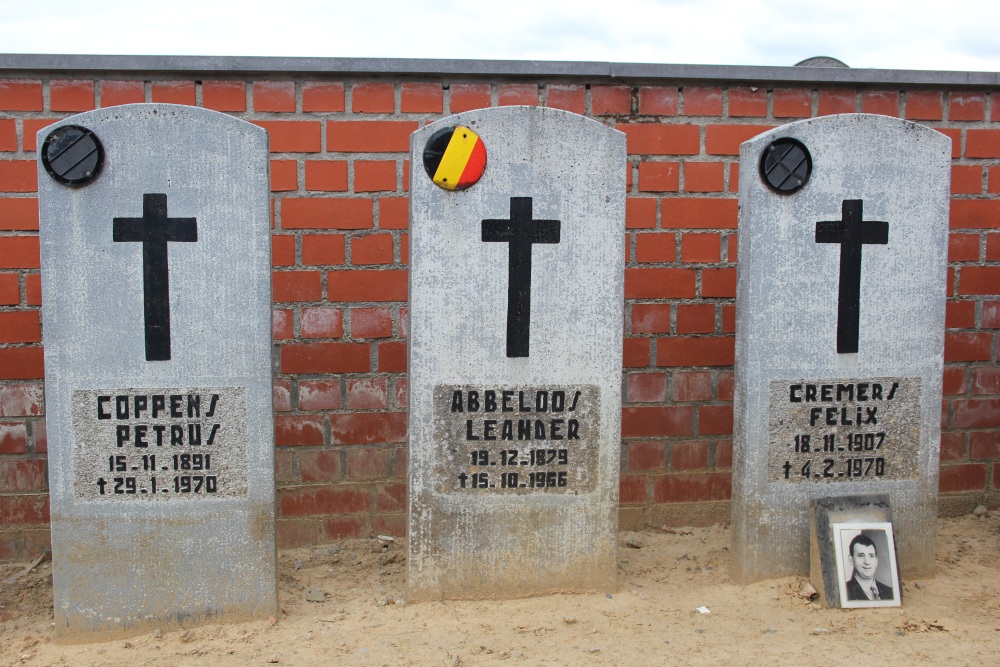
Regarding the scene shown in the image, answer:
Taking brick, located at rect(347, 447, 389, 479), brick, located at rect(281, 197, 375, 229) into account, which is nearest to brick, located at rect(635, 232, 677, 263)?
brick, located at rect(281, 197, 375, 229)

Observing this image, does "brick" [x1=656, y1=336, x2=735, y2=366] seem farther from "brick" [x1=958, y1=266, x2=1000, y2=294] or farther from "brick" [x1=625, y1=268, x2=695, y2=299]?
"brick" [x1=958, y1=266, x2=1000, y2=294]

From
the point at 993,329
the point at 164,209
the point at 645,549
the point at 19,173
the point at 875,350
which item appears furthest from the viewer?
the point at 993,329

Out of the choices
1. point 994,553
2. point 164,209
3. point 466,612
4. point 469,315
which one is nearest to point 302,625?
point 466,612

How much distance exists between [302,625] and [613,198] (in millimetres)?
1810

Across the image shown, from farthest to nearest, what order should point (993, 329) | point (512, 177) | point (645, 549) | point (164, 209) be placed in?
point (993, 329) < point (645, 549) < point (512, 177) < point (164, 209)

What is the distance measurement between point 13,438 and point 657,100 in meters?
3.03

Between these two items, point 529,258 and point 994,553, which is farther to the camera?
point 994,553

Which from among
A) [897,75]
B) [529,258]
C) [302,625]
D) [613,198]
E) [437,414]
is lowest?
[302,625]

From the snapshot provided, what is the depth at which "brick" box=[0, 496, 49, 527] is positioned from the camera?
3650 millimetres

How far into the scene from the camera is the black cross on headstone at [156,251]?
281 cm

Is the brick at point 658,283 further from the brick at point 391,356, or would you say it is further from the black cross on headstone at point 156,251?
the black cross on headstone at point 156,251

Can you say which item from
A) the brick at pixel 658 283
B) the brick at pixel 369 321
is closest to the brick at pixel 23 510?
the brick at pixel 369 321

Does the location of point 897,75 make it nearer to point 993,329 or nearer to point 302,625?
point 993,329

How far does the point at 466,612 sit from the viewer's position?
304 centimetres
